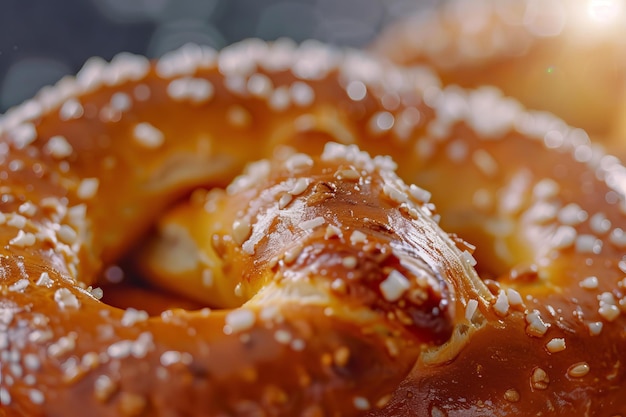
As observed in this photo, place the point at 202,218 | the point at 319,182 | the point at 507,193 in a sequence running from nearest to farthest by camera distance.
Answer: the point at 319,182 → the point at 202,218 → the point at 507,193

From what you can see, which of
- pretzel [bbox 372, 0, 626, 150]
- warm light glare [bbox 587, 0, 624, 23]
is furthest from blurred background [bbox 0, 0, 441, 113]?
warm light glare [bbox 587, 0, 624, 23]

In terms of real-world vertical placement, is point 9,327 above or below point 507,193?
below

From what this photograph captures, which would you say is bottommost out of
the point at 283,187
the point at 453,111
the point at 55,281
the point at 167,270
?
the point at 167,270

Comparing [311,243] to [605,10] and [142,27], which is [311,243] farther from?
[142,27]

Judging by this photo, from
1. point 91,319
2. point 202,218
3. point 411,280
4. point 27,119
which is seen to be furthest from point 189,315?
point 27,119

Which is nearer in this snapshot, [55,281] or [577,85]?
[55,281]

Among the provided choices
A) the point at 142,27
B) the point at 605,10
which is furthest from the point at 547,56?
the point at 142,27

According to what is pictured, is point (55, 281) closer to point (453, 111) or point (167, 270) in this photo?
point (167, 270)
